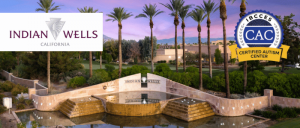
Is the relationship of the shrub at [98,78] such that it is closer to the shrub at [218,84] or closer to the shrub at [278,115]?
the shrub at [218,84]

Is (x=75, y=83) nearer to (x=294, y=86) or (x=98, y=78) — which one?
(x=98, y=78)

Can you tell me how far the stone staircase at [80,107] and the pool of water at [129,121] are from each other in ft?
1.70

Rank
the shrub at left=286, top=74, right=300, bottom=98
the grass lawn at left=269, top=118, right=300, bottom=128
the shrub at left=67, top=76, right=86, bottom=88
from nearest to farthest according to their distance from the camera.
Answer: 1. the grass lawn at left=269, top=118, right=300, bottom=128
2. the shrub at left=286, top=74, right=300, bottom=98
3. the shrub at left=67, top=76, right=86, bottom=88

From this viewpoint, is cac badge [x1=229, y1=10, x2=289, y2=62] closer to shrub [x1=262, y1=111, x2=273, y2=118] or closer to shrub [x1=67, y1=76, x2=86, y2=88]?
shrub [x1=262, y1=111, x2=273, y2=118]

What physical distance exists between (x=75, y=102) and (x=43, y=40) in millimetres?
7221

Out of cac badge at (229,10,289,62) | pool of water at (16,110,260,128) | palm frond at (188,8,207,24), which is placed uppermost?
palm frond at (188,8,207,24)

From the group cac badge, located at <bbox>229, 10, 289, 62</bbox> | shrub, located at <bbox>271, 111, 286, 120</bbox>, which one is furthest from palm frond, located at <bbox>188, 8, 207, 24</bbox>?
shrub, located at <bbox>271, 111, 286, 120</bbox>

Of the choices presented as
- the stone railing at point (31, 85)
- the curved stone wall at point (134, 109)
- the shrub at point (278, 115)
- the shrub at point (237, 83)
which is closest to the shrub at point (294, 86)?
the shrub at point (278, 115)

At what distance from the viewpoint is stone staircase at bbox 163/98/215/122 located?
47.8 feet

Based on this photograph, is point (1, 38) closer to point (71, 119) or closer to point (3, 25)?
point (3, 25)

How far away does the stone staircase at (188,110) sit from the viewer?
1456cm

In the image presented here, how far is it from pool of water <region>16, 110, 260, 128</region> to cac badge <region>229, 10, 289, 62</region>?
16.5 feet

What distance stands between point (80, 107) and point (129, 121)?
443 centimetres

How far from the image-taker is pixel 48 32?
18766mm
